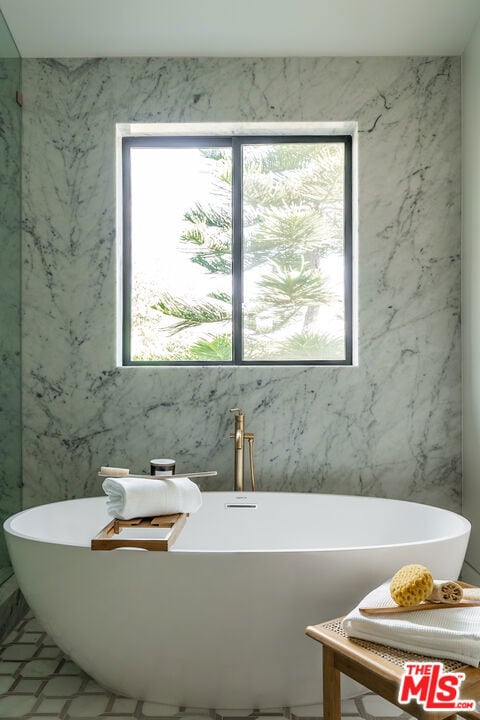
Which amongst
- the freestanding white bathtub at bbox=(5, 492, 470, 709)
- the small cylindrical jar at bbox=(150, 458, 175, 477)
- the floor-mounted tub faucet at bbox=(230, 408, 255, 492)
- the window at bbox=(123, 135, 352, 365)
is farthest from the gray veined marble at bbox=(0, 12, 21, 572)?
the floor-mounted tub faucet at bbox=(230, 408, 255, 492)

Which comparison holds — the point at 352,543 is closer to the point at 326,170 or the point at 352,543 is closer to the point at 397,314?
the point at 397,314

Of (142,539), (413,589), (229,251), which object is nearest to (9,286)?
(229,251)

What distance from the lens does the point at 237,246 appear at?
3.08 metres

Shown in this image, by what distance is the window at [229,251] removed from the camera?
312cm

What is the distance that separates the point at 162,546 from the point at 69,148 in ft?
6.72

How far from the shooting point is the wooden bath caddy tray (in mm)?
1726

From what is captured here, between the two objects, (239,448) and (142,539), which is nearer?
(142,539)

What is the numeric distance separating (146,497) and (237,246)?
148 centimetres

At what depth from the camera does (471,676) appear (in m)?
1.35

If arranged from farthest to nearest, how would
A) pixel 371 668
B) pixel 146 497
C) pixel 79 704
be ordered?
pixel 146 497, pixel 79 704, pixel 371 668

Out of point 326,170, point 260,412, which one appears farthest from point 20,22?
point 260,412

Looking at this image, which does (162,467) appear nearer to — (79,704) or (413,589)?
(79,704)

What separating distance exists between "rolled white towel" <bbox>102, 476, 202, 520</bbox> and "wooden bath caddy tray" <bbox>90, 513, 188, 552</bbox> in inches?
0.9

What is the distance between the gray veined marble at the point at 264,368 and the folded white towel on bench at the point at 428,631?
4.63ft
